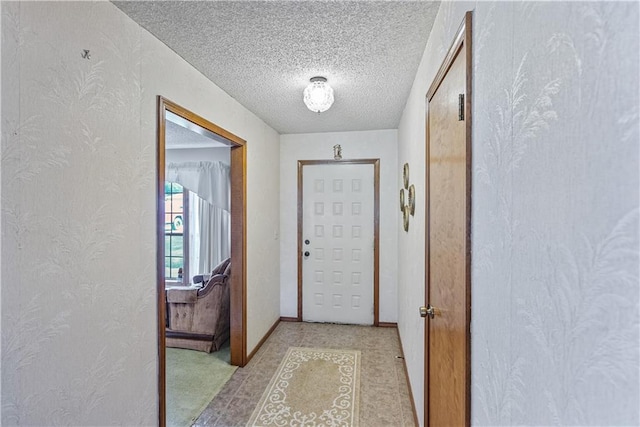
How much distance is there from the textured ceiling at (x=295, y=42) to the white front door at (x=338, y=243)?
1341mm

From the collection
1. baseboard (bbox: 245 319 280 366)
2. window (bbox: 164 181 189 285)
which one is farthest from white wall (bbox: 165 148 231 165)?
baseboard (bbox: 245 319 280 366)

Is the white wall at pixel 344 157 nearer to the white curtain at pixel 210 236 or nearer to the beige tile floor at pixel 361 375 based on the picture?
the beige tile floor at pixel 361 375

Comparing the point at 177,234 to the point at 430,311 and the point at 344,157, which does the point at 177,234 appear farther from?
the point at 430,311

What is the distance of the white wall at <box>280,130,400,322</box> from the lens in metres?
3.89

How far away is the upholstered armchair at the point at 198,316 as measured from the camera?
321cm

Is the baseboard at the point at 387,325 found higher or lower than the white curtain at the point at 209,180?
lower

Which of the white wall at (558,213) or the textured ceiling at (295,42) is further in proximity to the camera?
the textured ceiling at (295,42)

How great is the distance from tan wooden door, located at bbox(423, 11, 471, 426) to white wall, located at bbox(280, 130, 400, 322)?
2153mm

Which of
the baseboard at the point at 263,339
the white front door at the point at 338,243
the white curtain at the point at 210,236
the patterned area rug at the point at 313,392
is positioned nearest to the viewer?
the patterned area rug at the point at 313,392

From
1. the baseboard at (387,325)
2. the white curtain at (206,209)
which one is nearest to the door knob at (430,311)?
the baseboard at (387,325)

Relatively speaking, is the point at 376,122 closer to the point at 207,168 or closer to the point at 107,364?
the point at 207,168

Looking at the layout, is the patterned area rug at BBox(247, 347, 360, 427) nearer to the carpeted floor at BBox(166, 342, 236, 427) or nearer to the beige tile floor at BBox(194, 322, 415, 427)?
the beige tile floor at BBox(194, 322, 415, 427)

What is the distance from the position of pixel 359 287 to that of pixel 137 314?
276 centimetres

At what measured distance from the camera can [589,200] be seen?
462 mm
